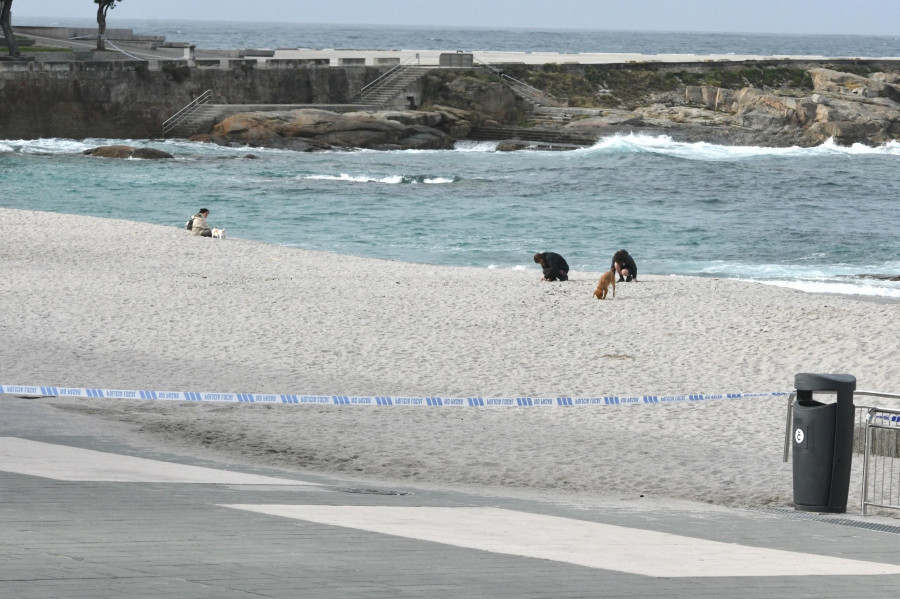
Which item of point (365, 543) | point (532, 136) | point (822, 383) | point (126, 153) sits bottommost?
point (365, 543)

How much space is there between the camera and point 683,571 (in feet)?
20.2

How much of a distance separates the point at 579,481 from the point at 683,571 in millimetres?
4109

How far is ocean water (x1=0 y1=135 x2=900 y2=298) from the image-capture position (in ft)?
108

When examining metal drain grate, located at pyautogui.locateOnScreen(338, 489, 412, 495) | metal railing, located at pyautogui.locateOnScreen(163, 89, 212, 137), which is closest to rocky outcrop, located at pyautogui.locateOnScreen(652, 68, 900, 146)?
metal railing, located at pyautogui.locateOnScreen(163, 89, 212, 137)

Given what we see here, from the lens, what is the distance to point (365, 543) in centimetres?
645

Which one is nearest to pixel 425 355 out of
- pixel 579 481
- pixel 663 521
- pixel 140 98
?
pixel 579 481

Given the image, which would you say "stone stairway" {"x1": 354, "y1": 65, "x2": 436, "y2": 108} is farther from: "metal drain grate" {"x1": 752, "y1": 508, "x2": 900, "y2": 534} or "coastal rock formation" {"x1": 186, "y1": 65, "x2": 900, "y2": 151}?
"metal drain grate" {"x1": 752, "y1": 508, "x2": 900, "y2": 534}

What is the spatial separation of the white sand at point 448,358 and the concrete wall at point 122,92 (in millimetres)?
30055

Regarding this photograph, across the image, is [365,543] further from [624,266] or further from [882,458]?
[624,266]

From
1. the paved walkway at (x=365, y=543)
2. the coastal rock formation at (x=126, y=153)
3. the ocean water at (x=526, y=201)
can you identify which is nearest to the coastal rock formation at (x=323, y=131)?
the ocean water at (x=526, y=201)

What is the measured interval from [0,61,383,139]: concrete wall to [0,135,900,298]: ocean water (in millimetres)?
1185

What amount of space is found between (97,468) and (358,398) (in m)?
4.92

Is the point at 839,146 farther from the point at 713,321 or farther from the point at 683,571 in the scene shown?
the point at 683,571

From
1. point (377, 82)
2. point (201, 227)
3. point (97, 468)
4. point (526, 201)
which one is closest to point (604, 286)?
point (201, 227)
